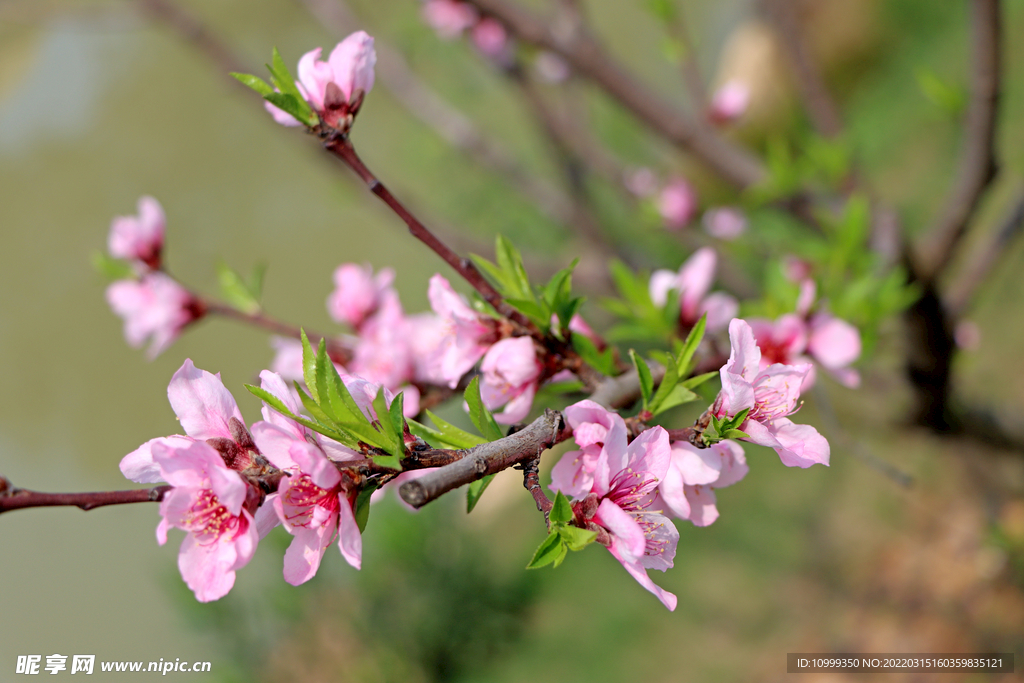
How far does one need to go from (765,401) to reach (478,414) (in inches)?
10.5

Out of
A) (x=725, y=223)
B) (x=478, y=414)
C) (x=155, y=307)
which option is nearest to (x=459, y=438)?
(x=478, y=414)

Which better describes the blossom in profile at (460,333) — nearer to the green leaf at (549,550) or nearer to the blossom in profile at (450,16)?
the green leaf at (549,550)

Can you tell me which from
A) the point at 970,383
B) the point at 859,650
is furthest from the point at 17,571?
the point at 970,383

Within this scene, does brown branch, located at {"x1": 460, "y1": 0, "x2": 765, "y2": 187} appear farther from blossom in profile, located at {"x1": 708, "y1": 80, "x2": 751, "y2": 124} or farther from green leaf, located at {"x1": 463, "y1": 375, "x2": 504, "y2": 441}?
green leaf, located at {"x1": 463, "y1": 375, "x2": 504, "y2": 441}

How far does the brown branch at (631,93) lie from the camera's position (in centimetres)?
129

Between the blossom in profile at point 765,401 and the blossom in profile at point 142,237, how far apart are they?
89 cm

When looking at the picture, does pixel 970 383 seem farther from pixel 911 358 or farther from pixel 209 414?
pixel 209 414

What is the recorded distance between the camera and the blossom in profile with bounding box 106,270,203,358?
102 cm

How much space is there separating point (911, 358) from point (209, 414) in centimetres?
132

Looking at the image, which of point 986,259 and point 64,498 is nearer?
point 64,498

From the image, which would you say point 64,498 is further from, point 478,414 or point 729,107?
point 729,107

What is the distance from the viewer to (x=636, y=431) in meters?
0.57

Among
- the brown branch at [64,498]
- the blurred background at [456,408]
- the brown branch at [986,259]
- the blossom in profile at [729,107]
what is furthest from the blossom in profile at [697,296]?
the blossom in profile at [729,107]

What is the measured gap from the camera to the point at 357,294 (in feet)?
3.32
